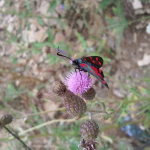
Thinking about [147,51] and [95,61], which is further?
[147,51]

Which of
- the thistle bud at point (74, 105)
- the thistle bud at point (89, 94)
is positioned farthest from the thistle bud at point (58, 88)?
the thistle bud at point (89, 94)

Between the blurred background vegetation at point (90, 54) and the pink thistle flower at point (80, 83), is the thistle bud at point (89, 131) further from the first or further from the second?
the blurred background vegetation at point (90, 54)

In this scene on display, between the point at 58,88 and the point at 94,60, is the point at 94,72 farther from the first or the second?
the point at 58,88

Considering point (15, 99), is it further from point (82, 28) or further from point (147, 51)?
point (147, 51)

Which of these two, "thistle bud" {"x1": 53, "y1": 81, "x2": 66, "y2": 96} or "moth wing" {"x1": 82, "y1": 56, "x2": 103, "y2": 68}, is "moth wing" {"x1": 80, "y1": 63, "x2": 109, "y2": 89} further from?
"thistle bud" {"x1": 53, "y1": 81, "x2": 66, "y2": 96}

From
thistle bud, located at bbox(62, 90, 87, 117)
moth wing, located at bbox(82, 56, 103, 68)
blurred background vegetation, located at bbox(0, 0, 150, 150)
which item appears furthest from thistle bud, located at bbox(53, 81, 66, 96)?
blurred background vegetation, located at bbox(0, 0, 150, 150)

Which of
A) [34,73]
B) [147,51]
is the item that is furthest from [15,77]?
[147,51]

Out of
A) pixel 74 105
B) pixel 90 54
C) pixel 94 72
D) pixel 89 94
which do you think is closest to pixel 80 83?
pixel 89 94
